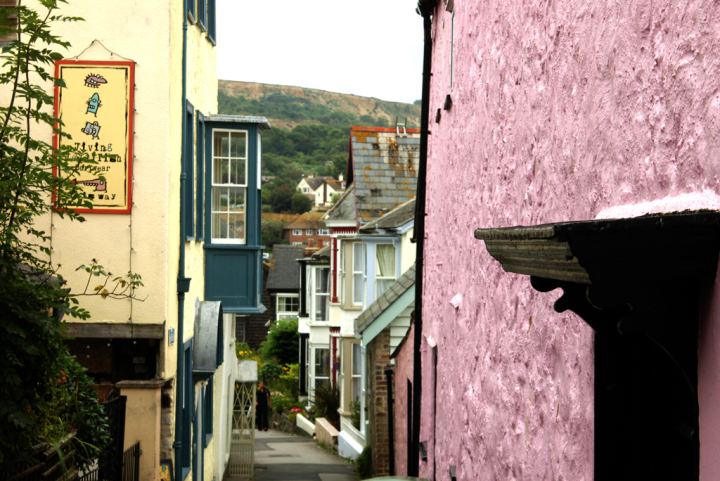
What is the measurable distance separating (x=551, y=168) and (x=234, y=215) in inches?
332

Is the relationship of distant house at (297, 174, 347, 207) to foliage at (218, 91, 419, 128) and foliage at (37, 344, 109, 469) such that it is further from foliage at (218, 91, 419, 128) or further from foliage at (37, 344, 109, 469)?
foliage at (37, 344, 109, 469)

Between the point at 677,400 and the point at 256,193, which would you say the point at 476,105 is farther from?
the point at 256,193

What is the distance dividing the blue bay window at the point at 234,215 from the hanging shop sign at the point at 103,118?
254 centimetres

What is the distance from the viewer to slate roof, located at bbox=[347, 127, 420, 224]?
732 inches

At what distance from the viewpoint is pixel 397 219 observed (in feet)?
53.0

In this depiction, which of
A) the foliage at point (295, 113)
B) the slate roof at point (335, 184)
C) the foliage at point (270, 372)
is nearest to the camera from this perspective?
the foliage at point (270, 372)

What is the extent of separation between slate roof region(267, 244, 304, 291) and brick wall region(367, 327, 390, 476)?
34.8 metres

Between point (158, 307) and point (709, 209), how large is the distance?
7.40 metres

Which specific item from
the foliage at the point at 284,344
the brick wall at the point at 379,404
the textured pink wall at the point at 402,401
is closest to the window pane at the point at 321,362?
the foliage at the point at 284,344

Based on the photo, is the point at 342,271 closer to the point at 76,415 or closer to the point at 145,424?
the point at 145,424

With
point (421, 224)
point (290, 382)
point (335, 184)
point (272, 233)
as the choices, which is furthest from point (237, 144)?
point (335, 184)

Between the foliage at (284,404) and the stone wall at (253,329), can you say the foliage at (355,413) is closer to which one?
the foliage at (284,404)

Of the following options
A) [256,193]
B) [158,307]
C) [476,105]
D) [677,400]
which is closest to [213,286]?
[256,193]

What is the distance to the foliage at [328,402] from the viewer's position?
21.9 meters
